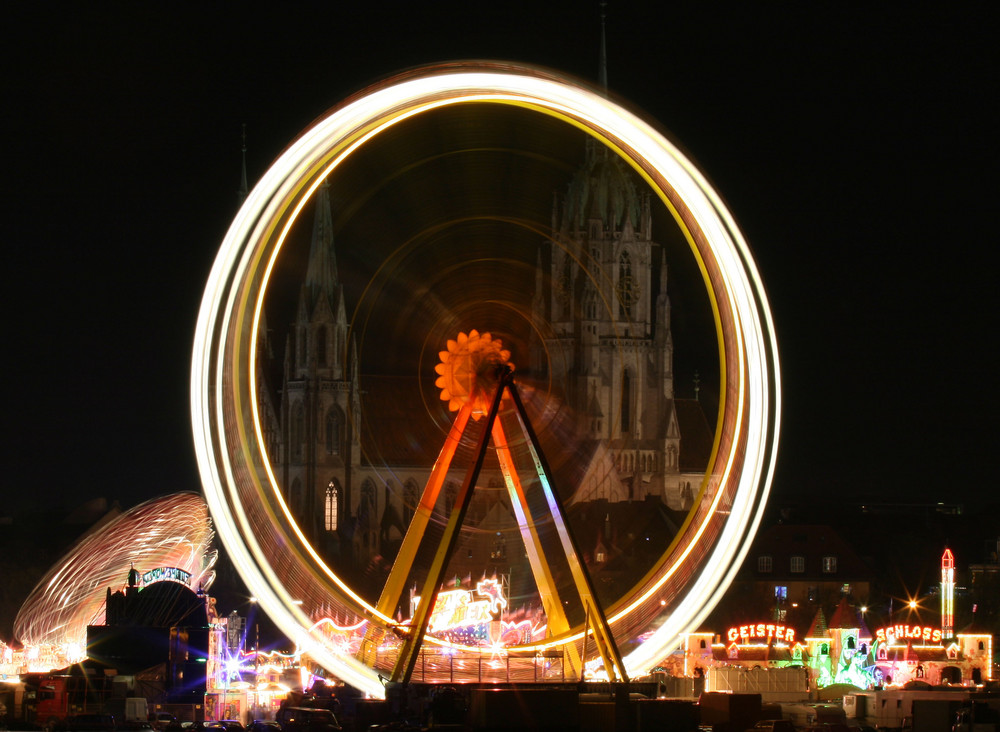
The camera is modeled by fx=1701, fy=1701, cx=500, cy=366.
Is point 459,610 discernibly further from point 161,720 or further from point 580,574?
point 161,720

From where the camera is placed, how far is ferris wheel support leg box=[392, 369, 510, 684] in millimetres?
31359

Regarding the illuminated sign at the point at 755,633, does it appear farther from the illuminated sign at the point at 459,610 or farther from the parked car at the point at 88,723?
the parked car at the point at 88,723

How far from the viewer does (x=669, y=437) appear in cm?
13238

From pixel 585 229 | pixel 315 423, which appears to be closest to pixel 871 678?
pixel 585 229

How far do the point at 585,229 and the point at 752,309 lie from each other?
82.9m

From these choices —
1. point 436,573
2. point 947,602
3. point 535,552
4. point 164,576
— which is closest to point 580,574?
point 535,552

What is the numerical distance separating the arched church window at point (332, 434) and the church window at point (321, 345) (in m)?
3.94

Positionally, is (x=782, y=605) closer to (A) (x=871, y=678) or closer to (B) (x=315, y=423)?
(A) (x=871, y=678)

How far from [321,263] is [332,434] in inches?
662

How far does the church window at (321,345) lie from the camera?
12431cm

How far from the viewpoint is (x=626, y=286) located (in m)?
125

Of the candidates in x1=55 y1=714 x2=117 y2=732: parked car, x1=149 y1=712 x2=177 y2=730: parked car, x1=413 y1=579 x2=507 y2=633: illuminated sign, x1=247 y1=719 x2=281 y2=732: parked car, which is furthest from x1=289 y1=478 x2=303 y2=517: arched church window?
x1=247 y1=719 x2=281 y2=732: parked car

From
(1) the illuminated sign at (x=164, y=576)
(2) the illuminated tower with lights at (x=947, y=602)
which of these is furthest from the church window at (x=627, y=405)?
(1) the illuminated sign at (x=164, y=576)

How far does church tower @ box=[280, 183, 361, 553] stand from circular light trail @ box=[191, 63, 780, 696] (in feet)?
286
